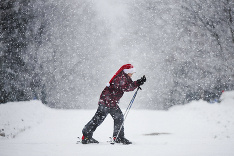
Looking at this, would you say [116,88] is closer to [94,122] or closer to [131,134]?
[94,122]

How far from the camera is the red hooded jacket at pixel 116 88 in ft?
14.3

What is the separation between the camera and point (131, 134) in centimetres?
697

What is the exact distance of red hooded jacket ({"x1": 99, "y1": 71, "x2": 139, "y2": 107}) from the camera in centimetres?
436

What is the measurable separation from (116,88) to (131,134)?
2.96m

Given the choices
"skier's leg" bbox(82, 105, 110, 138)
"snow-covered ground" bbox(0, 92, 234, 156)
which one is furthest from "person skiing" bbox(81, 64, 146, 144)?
"snow-covered ground" bbox(0, 92, 234, 156)

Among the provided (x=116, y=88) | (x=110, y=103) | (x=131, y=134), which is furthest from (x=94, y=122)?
(x=131, y=134)

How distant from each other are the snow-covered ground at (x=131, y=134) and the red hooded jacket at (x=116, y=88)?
2.72ft

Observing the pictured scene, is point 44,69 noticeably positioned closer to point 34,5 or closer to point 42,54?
point 42,54

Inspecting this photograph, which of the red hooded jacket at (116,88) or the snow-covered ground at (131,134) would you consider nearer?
the snow-covered ground at (131,134)

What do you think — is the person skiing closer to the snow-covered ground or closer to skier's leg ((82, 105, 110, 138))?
skier's leg ((82, 105, 110, 138))

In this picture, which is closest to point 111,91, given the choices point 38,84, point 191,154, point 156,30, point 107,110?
point 107,110

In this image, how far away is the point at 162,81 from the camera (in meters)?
19.9

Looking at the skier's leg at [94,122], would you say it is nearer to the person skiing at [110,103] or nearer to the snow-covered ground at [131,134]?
the person skiing at [110,103]

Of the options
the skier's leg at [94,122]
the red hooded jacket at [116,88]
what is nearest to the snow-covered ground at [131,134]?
the skier's leg at [94,122]
